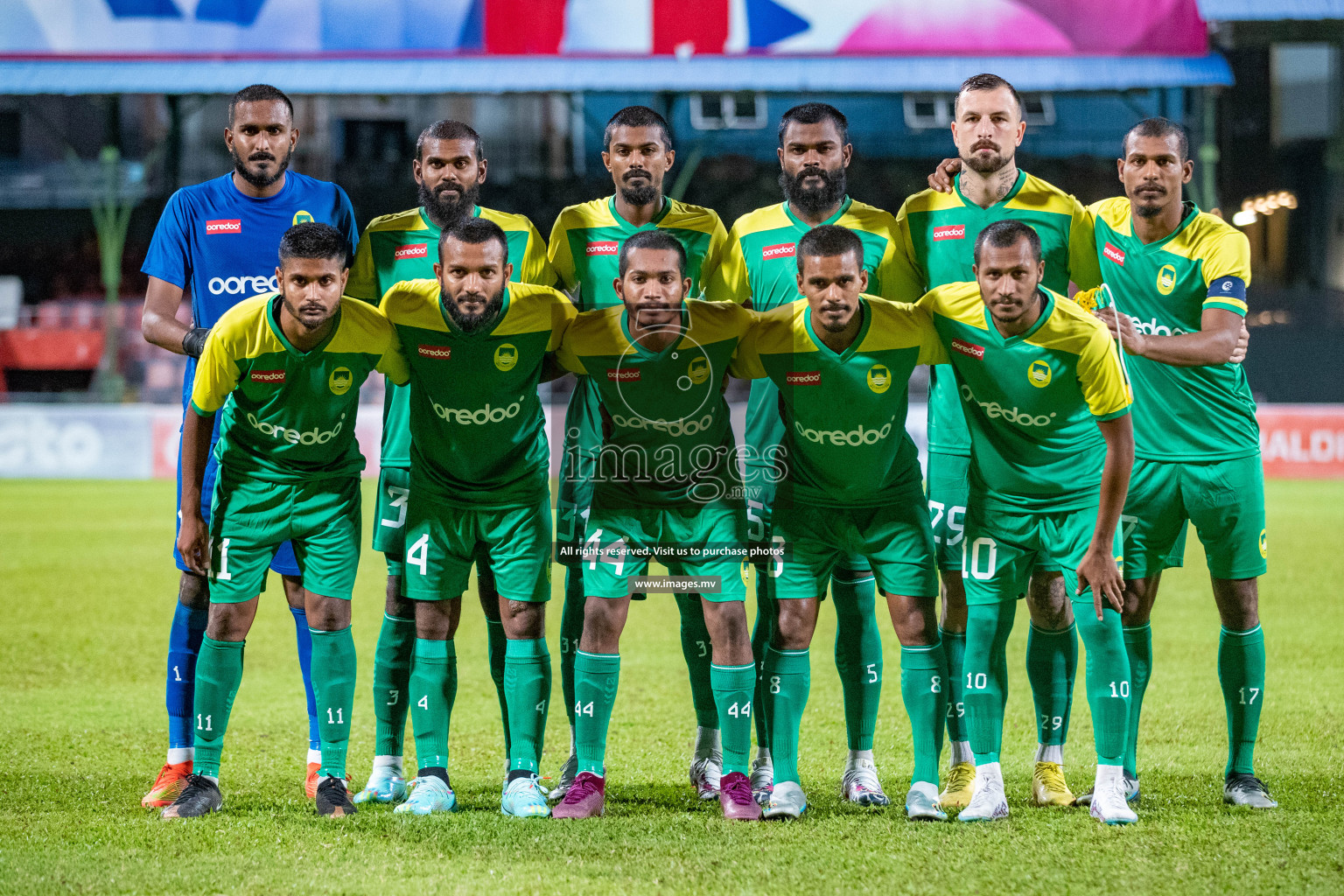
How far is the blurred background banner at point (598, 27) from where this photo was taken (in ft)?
71.2

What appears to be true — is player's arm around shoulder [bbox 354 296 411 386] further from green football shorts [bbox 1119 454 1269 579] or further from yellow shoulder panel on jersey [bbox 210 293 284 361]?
green football shorts [bbox 1119 454 1269 579]

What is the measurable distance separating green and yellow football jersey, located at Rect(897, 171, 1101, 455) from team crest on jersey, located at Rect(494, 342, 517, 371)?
4.91 feet

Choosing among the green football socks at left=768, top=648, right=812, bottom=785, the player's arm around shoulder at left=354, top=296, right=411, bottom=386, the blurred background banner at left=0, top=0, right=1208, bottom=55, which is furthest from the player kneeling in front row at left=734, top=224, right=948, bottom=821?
the blurred background banner at left=0, top=0, right=1208, bottom=55

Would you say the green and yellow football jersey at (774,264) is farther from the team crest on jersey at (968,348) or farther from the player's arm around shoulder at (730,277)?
the team crest on jersey at (968,348)

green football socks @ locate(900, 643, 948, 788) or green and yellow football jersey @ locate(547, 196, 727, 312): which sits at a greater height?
green and yellow football jersey @ locate(547, 196, 727, 312)

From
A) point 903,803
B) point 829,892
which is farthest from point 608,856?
point 903,803


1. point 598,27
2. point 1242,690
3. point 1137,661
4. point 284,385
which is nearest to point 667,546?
point 284,385

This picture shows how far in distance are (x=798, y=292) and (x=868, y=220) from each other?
381 mm

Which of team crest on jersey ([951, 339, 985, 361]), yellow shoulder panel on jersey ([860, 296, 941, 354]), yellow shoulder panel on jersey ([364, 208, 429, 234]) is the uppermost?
yellow shoulder panel on jersey ([364, 208, 429, 234])

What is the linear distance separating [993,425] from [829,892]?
5.42 ft

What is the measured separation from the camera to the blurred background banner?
21.7 meters

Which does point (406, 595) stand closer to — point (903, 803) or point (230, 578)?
point (230, 578)

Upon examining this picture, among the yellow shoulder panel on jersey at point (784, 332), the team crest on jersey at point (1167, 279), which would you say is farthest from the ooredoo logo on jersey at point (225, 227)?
the team crest on jersey at point (1167, 279)

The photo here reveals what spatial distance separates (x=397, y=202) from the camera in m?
28.5
